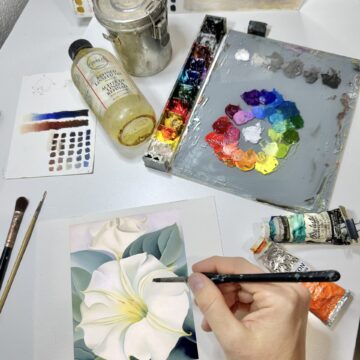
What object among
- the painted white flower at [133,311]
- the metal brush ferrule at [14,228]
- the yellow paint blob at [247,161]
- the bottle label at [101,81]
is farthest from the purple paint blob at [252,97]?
the metal brush ferrule at [14,228]

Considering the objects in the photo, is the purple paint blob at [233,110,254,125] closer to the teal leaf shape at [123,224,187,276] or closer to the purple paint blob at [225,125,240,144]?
the purple paint blob at [225,125,240,144]

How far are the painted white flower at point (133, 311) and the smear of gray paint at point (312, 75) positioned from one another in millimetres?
441

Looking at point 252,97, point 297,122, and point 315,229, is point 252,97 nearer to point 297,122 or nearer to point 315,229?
point 297,122

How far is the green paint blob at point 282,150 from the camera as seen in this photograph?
676 mm

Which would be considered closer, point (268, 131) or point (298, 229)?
point (298, 229)

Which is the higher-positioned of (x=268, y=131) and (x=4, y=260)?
(x=268, y=131)

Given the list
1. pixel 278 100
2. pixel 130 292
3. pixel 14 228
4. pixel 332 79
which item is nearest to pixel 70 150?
pixel 14 228

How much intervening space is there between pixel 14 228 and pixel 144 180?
230 mm

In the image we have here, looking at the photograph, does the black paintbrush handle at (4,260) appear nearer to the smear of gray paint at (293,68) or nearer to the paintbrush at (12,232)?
the paintbrush at (12,232)

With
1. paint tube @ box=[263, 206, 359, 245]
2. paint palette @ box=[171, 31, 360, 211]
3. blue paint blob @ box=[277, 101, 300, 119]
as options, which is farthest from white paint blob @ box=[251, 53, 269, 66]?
paint tube @ box=[263, 206, 359, 245]

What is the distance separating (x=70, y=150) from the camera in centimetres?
72

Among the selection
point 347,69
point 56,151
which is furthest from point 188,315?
point 347,69

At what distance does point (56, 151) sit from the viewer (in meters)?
0.72

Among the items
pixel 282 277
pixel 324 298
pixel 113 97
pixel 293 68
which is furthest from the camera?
pixel 293 68
